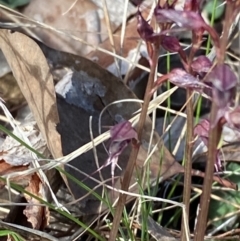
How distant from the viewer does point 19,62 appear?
Answer: 1004 mm

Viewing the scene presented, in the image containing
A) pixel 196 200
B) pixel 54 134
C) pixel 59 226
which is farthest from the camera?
pixel 196 200

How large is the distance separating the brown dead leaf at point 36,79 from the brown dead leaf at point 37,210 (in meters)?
0.07

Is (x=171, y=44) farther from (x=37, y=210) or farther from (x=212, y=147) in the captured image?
(x=37, y=210)

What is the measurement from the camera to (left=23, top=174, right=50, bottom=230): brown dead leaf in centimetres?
98

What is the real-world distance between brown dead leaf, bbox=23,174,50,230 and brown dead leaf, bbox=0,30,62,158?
69 mm

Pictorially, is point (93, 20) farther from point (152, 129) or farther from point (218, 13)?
point (152, 129)

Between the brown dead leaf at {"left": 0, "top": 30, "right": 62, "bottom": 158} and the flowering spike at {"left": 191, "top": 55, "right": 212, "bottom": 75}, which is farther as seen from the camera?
the brown dead leaf at {"left": 0, "top": 30, "right": 62, "bottom": 158}

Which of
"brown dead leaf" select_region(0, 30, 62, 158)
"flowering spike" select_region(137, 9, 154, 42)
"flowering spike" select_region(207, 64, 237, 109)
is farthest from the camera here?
"brown dead leaf" select_region(0, 30, 62, 158)

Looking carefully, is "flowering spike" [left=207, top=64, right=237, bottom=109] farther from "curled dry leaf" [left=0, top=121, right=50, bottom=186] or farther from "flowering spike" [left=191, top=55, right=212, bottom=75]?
"curled dry leaf" [left=0, top=121, right=50, bottom=186]

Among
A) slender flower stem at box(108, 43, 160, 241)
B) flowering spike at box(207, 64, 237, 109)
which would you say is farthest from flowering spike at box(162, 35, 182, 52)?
flowering spike at box(207, 64, 237, 109)

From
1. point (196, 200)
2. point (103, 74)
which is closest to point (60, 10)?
point (103, 74)

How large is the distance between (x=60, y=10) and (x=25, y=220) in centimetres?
67

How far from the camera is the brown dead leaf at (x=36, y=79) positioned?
0.97m

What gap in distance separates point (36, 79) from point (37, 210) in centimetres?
21
